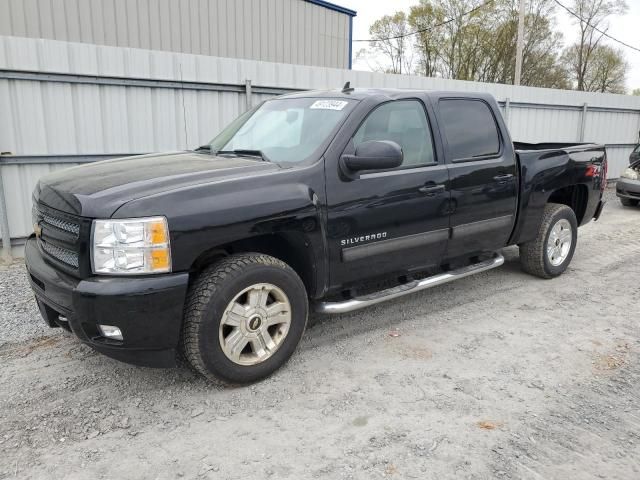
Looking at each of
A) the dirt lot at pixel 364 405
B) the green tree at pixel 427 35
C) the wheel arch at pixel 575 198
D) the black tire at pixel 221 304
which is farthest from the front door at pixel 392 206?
the green tree at pixel 427 35

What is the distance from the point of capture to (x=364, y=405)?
3.18m

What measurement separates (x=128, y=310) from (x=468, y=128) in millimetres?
3316

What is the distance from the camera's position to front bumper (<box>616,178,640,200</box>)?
10.5 metres

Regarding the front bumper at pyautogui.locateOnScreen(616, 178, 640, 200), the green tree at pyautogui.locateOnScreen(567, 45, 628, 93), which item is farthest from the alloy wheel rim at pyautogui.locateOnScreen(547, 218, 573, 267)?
the green tree at pyautogui.locateOnScreen(567, 45, 628, 93)

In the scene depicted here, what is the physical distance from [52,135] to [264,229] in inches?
175

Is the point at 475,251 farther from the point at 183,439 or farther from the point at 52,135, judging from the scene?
the point at 52,135

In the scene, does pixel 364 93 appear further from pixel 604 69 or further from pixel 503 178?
pixel 604 69

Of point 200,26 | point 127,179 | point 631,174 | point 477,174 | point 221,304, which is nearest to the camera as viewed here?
point 221,304

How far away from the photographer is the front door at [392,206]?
3723 mm

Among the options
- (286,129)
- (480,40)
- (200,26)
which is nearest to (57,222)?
(286,129)

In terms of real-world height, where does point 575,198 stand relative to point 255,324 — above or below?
above

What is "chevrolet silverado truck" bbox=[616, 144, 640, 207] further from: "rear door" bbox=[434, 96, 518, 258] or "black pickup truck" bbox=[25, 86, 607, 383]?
"rear door" bbox=[434, 96, 518, 258]

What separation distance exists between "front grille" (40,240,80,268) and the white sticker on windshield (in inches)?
83.2

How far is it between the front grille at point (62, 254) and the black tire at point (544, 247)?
4.38 meters
